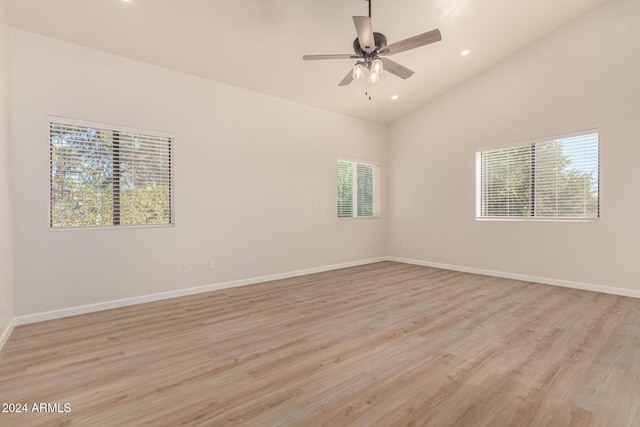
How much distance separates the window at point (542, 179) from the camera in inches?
175

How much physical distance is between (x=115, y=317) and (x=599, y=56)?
7.17 metres

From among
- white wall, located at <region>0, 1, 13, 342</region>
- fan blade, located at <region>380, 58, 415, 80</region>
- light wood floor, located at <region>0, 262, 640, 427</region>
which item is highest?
fan blade, located at <region>380, 58, 415, 80</region>

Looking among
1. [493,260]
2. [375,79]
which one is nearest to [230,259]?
[375,79]

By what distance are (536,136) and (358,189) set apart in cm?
327

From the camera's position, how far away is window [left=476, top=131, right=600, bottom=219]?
14.6ft

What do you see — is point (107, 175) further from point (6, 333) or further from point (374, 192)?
point (374, 192)

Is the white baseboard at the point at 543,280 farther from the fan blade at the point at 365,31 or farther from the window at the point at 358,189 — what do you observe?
the fan blade at the point at 365,31

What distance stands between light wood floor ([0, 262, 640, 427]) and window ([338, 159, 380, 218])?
279 cm

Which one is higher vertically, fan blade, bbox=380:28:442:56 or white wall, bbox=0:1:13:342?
fan blade, bbox=380:28:442:56

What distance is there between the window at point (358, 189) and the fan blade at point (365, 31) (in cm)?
334

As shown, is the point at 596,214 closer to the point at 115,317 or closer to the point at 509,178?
the point at 509,178

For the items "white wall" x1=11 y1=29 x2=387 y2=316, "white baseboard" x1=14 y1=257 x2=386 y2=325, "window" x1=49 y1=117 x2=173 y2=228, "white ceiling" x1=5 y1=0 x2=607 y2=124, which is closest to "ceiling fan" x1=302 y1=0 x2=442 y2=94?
"white ceiling" x1=5 y1=0 x2=607 y2=124

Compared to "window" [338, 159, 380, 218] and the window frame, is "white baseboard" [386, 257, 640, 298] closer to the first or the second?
the window frame

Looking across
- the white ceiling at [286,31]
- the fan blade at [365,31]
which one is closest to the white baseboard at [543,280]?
the white ceiling at [286,31]
